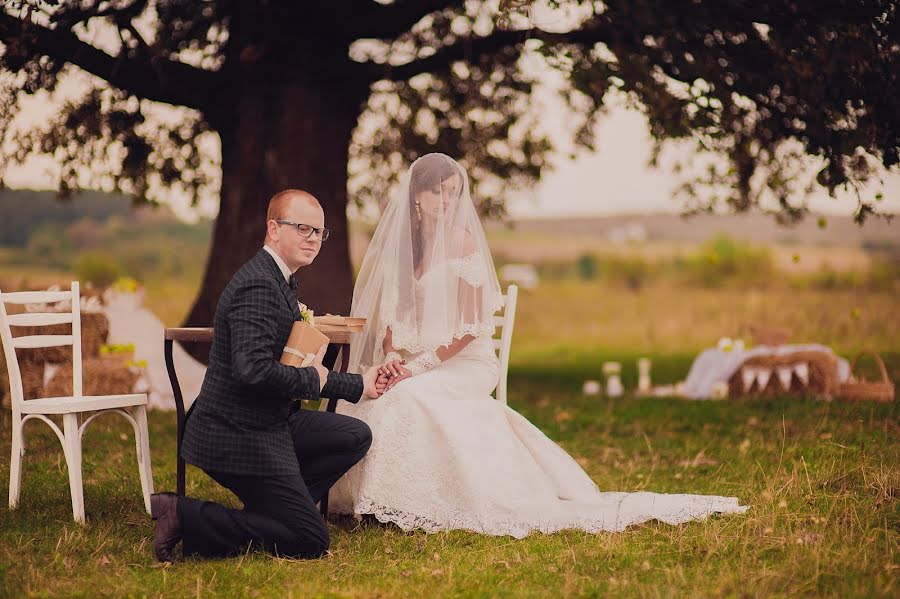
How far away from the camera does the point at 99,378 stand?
402 inches

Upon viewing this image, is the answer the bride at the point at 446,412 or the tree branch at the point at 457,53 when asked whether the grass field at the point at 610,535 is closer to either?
the bride at the point at 446,412

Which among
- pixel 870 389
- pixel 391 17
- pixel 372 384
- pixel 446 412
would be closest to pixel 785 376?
pixel 870 389

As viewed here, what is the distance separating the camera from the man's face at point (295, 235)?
190 inches

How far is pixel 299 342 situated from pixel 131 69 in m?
7.31

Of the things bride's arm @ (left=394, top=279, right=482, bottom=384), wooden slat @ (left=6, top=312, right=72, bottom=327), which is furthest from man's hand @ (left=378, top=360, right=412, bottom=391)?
wooden slat @ (left=6, top=312, right=72, bottom=327)

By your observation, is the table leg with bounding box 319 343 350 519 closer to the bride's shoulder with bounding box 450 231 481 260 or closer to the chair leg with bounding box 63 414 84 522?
the bride's shoulder with bounding box 450 231 481 260

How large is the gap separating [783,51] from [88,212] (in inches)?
814

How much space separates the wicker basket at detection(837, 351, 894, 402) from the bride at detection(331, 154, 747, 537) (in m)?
4.92

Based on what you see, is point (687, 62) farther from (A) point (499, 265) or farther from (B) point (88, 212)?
(B) point (88, 212)

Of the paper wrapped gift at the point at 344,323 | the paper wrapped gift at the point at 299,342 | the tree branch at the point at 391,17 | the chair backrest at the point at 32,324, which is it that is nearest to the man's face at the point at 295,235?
the paper wrapped gift at the point at 299,342

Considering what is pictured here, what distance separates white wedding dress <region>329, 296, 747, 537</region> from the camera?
213 inches

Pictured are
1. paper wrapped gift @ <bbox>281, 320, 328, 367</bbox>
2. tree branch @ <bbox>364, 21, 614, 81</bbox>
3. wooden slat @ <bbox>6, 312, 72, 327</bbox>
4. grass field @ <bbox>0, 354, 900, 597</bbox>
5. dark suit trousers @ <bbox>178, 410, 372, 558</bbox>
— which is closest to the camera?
grass field @ <bbox>0, 354, 900, 597</bbox>

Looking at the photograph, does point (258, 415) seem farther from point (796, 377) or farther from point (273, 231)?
point (796, 377)

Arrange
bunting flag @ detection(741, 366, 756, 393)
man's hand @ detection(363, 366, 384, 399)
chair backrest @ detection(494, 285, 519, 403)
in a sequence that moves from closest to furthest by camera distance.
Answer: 1. man's hand @ detection(363, 366, 384, 399)
2. chair backrest @ detection(494, 285, 519, 403)
3. bunting flag @ detection(741, 366, 756, 393)
